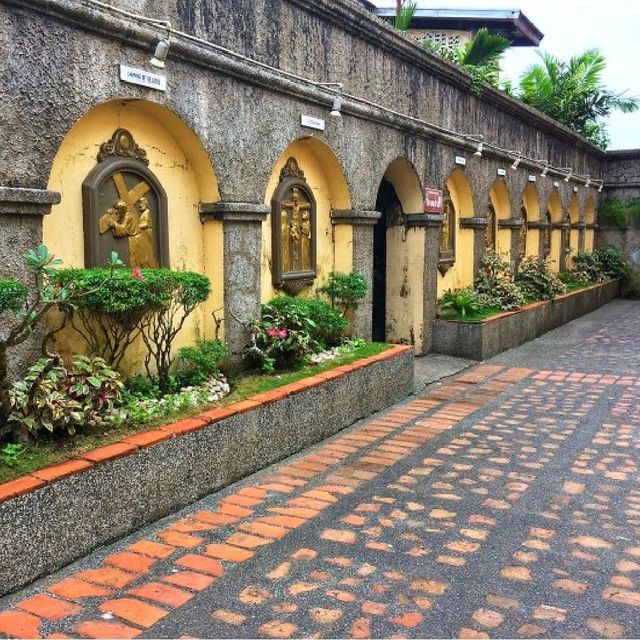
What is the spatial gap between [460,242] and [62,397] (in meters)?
8.29

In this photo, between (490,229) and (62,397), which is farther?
(490,229)

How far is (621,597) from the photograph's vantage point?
11.0ft

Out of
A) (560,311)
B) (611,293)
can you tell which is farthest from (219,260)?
(611,293)

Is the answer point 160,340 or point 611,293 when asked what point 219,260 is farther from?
point 611,293

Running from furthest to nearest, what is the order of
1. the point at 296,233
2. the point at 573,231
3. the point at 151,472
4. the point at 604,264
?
the point at 604,264, the point at 573,231, the point at 296,233, the point at 151,472

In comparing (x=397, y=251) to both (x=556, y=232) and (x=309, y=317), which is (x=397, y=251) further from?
(x=556, y=232)

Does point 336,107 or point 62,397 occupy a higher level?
point 336,107

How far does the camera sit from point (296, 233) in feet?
23.6

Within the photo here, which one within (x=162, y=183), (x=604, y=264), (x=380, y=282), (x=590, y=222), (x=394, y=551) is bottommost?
(x=394, y=551)

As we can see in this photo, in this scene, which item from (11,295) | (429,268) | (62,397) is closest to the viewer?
(11,295)

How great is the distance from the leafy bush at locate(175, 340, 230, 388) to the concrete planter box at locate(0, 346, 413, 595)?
0.48m

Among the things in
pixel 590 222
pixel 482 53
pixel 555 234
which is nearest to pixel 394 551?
pixel 482 53

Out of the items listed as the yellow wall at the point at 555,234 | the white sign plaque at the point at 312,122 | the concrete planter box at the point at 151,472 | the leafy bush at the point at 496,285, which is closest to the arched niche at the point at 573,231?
the yellow wall at the point at 555,234

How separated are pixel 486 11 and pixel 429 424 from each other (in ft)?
53.8
